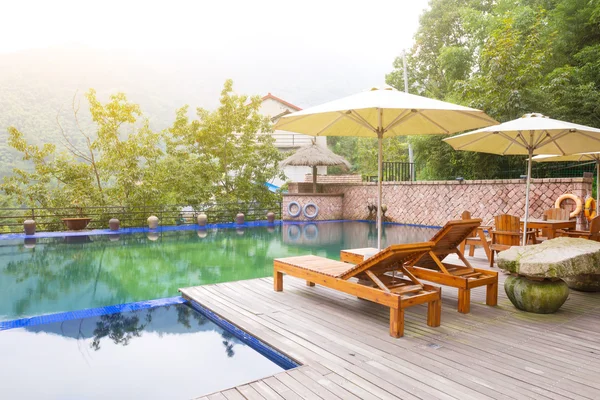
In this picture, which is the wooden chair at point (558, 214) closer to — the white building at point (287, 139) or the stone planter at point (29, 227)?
the stone planter at point (29, 227)

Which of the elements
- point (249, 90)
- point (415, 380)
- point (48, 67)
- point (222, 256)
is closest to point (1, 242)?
point (222, 256)

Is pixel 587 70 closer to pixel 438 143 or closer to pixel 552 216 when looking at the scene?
pixel 438 143

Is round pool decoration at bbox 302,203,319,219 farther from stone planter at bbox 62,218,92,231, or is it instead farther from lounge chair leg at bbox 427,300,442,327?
lounge chair leg at bbox 427,300,442,327

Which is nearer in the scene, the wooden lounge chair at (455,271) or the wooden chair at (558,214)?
the wooden lounge chair at (455,271)

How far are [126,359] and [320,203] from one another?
13671 mm

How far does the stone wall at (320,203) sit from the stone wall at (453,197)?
367 mm

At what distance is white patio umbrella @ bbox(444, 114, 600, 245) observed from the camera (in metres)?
5.10

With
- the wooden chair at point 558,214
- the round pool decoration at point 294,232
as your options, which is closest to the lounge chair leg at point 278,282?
the wooden chair at point 558,214

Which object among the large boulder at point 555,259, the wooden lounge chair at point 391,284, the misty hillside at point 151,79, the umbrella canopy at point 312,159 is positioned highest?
the misty hillside at point 151,79

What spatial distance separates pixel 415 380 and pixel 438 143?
13045mm

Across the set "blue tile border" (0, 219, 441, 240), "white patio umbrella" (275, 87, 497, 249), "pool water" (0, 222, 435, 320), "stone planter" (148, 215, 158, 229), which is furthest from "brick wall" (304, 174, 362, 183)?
"white patio umbrella" (275, 87, 497, 249)

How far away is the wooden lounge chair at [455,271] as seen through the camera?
13.6 ft

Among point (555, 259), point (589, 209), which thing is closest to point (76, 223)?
point (555, 259)

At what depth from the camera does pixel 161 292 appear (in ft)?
18.9
